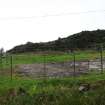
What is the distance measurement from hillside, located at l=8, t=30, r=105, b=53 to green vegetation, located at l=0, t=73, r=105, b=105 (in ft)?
208

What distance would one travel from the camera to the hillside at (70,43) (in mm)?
94062

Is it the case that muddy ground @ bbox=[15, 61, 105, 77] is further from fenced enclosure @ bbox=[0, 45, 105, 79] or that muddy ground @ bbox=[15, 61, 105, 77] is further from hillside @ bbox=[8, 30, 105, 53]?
hillside @ bbox=[8, 30, 105, 53]

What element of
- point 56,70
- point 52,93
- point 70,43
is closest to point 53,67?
point 56,70

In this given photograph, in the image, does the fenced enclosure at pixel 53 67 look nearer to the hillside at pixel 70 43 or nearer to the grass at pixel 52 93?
the grass at pixel 52 93

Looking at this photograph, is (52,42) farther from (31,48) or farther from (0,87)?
(0,87)

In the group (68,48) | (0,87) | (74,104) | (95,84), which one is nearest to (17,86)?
(0,87)

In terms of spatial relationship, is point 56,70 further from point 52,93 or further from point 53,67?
point 52,93

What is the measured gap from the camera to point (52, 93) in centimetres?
2150

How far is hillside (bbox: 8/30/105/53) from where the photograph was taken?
94062 mm

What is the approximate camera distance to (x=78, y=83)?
26.3 meters

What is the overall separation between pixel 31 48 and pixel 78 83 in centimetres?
7023

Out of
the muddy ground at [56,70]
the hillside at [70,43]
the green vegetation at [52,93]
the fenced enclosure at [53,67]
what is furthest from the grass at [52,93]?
the hillside at [70,43]

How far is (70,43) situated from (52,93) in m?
74.9

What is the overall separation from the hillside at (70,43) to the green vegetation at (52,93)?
6329 centimetres
